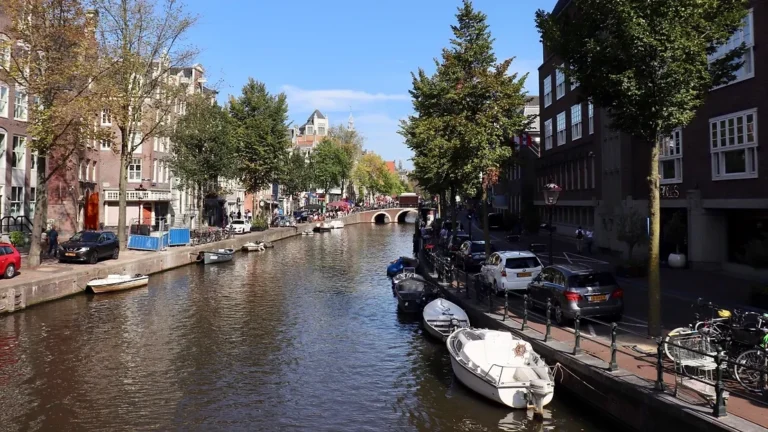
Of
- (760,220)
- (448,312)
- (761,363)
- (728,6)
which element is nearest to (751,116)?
(760,220)

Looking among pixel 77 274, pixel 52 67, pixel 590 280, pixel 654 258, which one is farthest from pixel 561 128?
pixel 77 274

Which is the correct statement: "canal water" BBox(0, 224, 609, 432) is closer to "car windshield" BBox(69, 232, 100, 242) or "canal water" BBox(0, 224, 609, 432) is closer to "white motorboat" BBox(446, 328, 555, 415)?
"white motorboat" BBox(446, 328, 555, 415)

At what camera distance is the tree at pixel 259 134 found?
215 feet

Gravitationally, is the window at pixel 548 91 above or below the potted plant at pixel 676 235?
above

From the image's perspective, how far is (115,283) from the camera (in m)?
27.9

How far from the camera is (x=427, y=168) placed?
3706 centimetres

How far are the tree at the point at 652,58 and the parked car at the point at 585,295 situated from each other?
6.76 ft

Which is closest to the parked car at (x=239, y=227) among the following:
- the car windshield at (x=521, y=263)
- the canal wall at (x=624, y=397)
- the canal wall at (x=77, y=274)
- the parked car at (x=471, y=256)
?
the canal wall at (x=77, y=274)

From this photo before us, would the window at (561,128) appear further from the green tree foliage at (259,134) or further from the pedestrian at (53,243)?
the pedestrian at (53,243)

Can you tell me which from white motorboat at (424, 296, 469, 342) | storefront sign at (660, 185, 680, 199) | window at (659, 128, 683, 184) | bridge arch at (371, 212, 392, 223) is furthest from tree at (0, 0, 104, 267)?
bridge arch at (371, 212, 392, 223)

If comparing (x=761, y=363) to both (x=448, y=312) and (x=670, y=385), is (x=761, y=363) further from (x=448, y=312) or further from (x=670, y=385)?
(x=448, y=312)

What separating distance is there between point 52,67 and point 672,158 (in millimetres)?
29932

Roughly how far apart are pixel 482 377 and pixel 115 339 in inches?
516

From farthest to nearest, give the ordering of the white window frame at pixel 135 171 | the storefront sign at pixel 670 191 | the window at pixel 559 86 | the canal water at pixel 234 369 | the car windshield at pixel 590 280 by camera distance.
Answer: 1. the white window frame at pixel 135 171
2. the window at pixel 559 86
3. the storefront sign at pixel 670 191
4. the car windshield at pixel 590 280
5. the canal water at pixel 234 369
